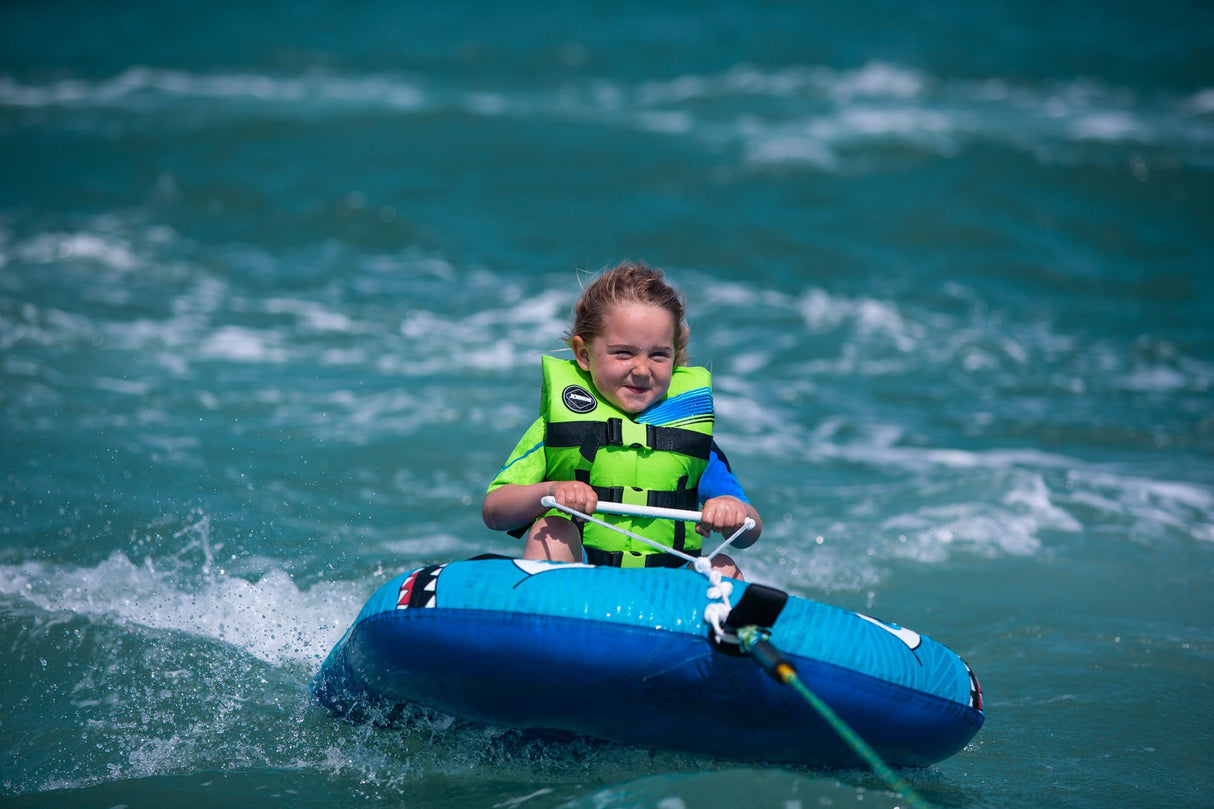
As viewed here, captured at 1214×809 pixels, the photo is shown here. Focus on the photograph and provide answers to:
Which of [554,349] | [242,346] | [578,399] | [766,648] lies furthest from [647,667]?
[242,346]

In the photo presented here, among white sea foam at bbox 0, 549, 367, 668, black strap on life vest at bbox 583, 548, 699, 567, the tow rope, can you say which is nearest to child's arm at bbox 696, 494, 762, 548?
the tow rope

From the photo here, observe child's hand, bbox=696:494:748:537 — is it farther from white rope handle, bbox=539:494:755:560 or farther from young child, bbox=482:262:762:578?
young child, bbox=482:262:762:578

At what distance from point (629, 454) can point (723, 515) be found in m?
0.50

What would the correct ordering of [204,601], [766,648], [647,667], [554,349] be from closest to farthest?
[766,648] → [647,667] → [204,601] → [554,349]

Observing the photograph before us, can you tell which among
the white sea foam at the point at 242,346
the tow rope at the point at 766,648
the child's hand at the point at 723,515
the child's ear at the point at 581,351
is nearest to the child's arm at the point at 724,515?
the child's hand at the point at 723,515

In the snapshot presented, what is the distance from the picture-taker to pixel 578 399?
14.4ft

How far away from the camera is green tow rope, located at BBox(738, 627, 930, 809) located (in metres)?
3.23

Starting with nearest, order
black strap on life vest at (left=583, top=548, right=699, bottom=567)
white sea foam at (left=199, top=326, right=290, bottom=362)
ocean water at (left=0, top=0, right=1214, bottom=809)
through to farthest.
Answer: black strap on life vest at (left=583, top=548, right=699, bottom=567) < ocean water at (left=0, top=0, right=1214, bottom=809) < white sea foam at (left=199, top=326, right=290, bottom=362)

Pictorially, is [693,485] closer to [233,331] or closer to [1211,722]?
[1211,722]

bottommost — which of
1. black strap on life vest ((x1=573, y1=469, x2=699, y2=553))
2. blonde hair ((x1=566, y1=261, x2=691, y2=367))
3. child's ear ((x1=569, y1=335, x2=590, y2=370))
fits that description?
black strap on life vest ((x1=573, y1=469, x2=699, y2=553))

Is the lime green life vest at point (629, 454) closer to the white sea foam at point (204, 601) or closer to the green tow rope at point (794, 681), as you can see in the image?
the green tow rope at point (794, 681)

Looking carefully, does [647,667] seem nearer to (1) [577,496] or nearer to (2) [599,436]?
(1) [577,496]

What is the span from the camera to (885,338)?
11367 millimetres

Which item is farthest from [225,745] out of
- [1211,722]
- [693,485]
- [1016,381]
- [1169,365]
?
[1169,365]
